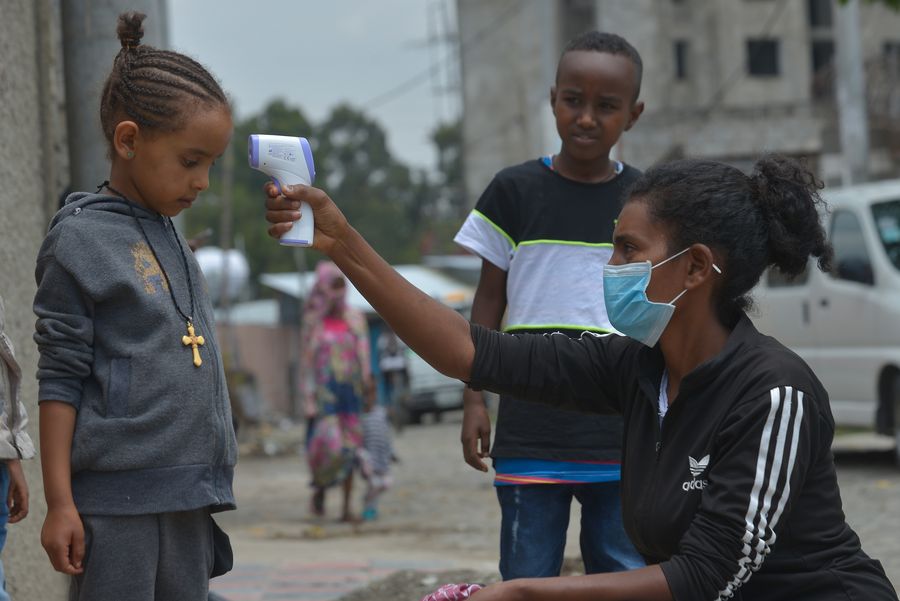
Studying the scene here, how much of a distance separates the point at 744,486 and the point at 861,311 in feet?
24.7

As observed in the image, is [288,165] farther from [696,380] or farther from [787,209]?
[787,209]

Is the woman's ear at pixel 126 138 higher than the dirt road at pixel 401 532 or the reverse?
higher

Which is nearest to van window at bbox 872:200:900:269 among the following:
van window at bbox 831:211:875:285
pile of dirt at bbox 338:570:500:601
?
van window at bbox 831:211:875:285

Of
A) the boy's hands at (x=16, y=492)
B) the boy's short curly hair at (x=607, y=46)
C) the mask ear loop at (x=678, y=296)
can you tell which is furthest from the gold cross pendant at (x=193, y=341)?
the boy's short curly hair at (x=607, y=46)

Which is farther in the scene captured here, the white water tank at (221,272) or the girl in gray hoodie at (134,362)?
the white water tank at (221,272)

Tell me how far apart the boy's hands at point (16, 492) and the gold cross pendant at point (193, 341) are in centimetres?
47

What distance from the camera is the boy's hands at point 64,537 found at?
275 cm

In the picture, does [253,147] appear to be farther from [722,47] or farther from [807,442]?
[722,47]

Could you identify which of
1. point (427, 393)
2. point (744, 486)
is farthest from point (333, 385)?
point (427, 393)

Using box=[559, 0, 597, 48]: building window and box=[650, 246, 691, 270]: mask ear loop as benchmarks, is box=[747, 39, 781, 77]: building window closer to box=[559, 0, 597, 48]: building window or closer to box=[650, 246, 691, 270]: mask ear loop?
box=[559, 0, 597, 48]: building window

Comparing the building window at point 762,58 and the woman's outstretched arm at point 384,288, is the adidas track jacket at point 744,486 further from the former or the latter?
the building window at point 762,58

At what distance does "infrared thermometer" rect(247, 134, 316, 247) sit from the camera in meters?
2.70

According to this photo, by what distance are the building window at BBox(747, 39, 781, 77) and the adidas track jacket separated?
42.5 metres

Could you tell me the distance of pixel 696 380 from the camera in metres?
2.80
